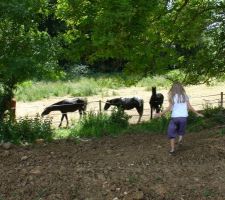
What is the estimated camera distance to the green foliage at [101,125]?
1401cm

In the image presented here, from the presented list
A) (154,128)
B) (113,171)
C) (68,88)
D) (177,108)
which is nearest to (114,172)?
(113,171)

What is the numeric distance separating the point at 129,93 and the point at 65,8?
63.4 feet

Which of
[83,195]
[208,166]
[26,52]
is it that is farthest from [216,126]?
[83,195]

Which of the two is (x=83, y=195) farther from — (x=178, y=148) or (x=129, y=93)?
(x=129, y=93)

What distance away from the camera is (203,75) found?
59.9 ft

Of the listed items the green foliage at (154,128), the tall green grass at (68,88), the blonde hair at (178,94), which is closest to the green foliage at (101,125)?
the green foliage at (154,128)

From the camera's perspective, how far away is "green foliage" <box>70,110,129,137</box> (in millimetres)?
14014

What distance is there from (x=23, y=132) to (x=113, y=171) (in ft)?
13.1

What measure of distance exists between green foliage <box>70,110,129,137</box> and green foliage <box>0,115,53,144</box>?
119cm

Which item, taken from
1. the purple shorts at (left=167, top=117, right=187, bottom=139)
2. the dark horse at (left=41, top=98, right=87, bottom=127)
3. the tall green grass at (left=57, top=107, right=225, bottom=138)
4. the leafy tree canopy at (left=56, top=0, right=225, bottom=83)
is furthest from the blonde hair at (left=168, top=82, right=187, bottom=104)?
the dark horse at (left=41, top=98, right=87, bottom=127)

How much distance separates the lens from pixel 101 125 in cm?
1506

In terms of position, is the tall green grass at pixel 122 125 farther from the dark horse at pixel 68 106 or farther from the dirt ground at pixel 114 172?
the dark horse at pixel 68 106

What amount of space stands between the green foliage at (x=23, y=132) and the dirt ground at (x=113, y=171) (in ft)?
2.93

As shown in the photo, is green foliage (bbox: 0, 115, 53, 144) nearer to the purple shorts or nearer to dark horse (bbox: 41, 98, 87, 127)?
the purple shorts
